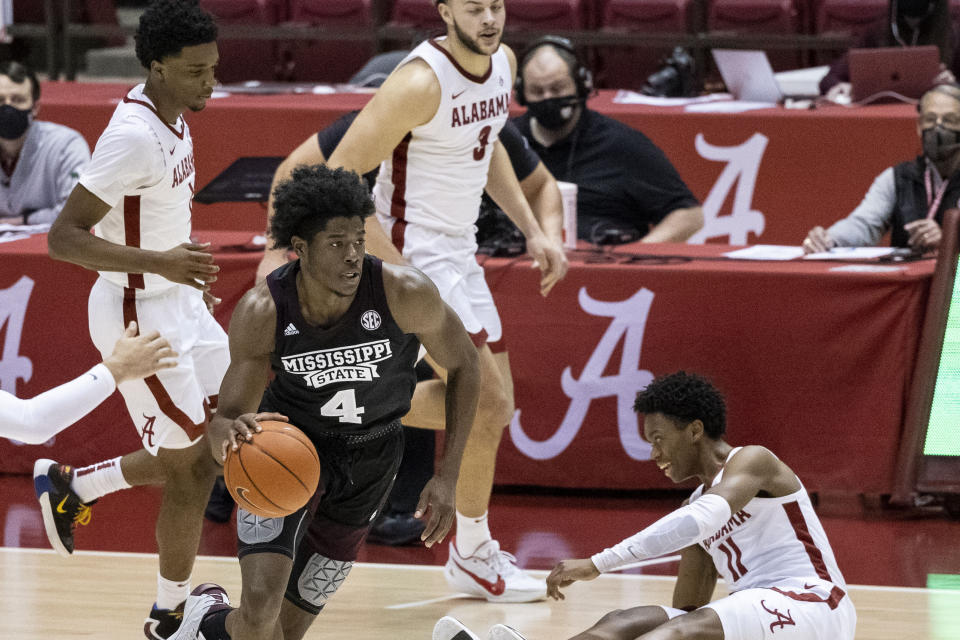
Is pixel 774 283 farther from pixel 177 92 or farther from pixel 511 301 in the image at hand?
pixel 177 92

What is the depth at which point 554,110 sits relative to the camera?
22.9 feet

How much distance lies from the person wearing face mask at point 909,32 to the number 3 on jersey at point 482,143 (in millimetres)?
4164

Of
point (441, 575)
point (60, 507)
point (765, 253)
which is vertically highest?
point (765, 253)

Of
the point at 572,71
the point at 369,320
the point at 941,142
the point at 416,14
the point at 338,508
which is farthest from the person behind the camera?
the point at 416,14

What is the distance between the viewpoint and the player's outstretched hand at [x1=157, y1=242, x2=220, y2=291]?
4012 mm

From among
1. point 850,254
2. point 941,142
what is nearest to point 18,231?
point 850,254

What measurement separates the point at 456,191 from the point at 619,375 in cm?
134

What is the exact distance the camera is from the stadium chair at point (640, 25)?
34.0ft

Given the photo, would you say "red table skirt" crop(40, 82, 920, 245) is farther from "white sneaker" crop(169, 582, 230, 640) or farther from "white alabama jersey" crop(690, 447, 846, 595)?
"white sneaker" crop(169, 582, 230, 640)

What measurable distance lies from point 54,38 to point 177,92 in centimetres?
753

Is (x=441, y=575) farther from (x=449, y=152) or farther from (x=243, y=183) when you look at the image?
(x=243, y=183)

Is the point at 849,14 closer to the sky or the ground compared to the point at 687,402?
closer to the sky

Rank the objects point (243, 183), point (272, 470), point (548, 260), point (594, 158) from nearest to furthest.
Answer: point (272, 470), point (548, 260), point (243, 183), point (594, 158)

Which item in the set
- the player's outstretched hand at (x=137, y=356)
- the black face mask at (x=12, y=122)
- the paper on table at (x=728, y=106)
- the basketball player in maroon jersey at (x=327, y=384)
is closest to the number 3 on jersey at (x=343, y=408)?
the basketball player in maroon jersey at (x=327, y=384)
